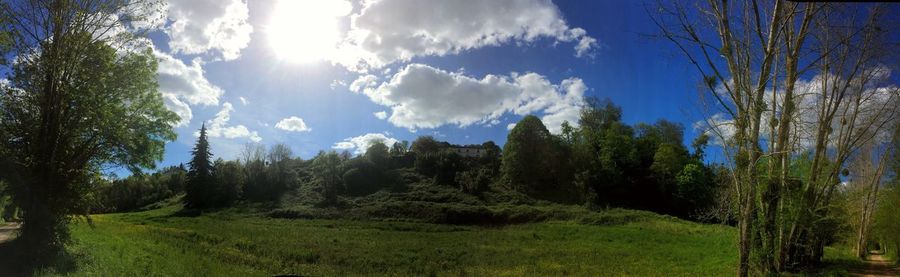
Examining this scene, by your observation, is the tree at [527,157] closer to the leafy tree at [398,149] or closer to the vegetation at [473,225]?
the vegetation at [473,225]

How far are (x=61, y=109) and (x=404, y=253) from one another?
16.5 metres

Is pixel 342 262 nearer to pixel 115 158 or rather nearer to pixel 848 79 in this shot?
pixel 115 158

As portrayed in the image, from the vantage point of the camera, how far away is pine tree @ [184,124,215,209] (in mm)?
61000

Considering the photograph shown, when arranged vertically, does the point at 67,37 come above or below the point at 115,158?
above

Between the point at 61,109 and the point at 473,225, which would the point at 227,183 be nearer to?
the point at 473,225

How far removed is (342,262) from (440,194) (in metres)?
44.1

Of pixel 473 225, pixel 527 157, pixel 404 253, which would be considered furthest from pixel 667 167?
pixel 404 253

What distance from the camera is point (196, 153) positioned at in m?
64.5

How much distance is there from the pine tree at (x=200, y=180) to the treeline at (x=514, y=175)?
5.0 inches

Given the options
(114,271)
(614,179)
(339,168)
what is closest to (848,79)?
(114,271)

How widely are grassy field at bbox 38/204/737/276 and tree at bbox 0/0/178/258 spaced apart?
1855 mm

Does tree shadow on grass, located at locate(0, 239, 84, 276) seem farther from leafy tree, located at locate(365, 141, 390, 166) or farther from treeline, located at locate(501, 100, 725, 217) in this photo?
leafy tree, located at locate(365, 141, 390, 166)

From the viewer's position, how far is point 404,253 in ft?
87.6

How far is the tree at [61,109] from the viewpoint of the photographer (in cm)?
1591
